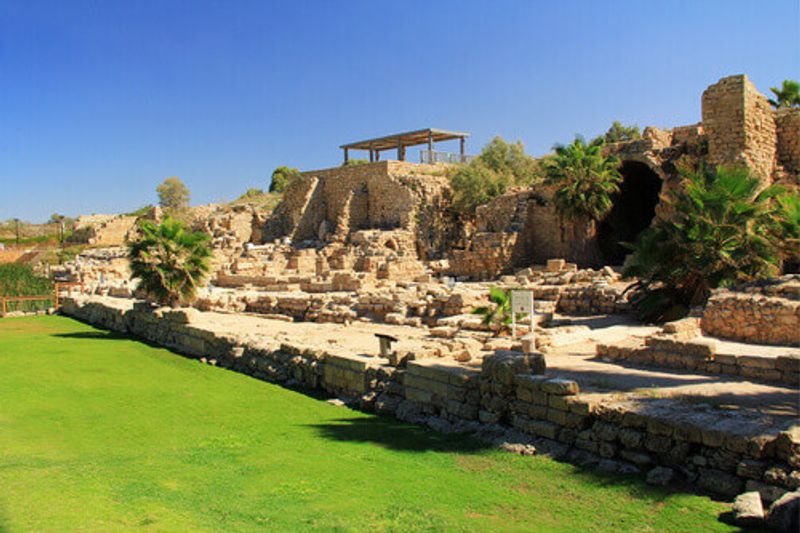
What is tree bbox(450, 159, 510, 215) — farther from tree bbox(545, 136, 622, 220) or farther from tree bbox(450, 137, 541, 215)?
tree bbox(545, 136, 622, 220)

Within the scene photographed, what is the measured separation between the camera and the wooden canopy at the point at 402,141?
3753 centimetres

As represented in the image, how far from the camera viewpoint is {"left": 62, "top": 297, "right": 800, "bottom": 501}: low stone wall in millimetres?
5531

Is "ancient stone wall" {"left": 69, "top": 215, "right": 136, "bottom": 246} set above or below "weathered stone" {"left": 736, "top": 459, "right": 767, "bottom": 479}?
above

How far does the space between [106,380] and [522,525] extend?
351 inches

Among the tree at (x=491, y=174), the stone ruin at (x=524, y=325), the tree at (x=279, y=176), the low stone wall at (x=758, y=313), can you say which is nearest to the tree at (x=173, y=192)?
the tree at (x=279, y=176)

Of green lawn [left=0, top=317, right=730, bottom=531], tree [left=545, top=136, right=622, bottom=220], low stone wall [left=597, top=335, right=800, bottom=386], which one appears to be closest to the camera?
green lawn [left=0, top=317, right=730, bottom=531]

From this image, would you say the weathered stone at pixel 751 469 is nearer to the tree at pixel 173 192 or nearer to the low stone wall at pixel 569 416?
the low stone wall at pixel 569 416

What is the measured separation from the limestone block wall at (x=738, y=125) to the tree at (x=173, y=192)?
55965mm

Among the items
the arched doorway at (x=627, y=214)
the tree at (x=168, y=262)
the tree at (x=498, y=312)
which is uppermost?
the arched doorway at (x=627, y=214)

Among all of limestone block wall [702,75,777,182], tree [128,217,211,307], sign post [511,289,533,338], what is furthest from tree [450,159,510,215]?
sign post [511,289,533,338]

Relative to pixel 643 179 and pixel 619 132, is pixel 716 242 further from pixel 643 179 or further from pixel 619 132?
pixel 619 132

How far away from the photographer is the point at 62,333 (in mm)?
19156

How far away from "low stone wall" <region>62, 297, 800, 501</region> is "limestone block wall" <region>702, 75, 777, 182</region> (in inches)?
586

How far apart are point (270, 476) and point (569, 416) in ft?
10.1
